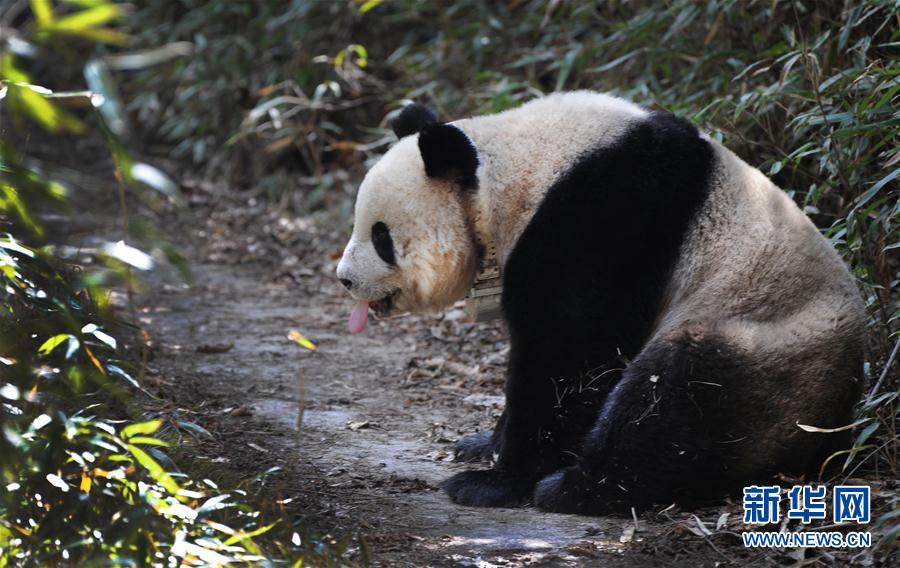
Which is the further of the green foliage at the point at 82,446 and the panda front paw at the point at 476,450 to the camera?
the panda front paw at the point at 476,450

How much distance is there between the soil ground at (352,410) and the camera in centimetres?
335

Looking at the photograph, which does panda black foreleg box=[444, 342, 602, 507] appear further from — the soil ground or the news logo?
the news logo

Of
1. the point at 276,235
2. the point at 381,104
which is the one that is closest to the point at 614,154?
the point at 276,235

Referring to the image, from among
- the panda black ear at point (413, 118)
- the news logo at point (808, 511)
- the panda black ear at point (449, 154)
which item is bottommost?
the news logo at point (808, 511)

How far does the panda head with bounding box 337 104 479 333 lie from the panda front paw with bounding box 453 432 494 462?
68 cm

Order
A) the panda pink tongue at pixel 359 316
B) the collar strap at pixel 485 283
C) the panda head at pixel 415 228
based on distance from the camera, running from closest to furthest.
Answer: the panda head at pixel 415 228, the collar strap at pixel 485 283, the panda pink tongue at pixel 359 316

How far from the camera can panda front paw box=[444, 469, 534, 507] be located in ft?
12.7

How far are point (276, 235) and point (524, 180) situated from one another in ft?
19.2

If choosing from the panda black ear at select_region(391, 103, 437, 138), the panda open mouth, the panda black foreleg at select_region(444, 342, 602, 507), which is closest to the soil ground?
the panda black foreleg at select_region(444, 342, 602, 507)

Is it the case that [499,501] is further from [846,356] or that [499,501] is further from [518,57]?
[518,57]

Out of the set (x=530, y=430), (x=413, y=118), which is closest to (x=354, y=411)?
(x=530, y=430)

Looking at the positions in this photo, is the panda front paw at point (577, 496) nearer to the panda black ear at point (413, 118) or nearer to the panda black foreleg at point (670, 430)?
the panda black foreleg at point (670, 430)

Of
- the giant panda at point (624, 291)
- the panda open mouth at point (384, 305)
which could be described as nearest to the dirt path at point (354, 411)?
the giant panda at point (624, 291)

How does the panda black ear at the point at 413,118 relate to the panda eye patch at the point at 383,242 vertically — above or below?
above
